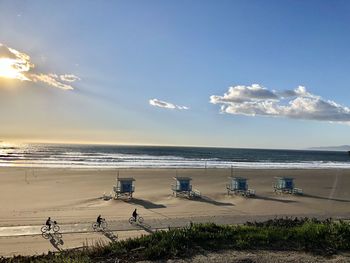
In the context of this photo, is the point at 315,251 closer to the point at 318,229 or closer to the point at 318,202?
the point at 318,229

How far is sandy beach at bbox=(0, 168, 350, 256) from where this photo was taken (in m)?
18.2

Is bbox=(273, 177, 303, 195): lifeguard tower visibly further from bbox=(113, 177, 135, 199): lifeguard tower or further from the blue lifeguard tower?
bbox=(113, 177, 135, 199): lifeguard tower

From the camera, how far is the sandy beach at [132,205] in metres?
18.2

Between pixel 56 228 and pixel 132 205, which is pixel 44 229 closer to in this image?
pixel 56 228

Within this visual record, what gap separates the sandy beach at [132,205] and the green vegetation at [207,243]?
4758 mm

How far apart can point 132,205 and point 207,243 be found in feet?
48.4

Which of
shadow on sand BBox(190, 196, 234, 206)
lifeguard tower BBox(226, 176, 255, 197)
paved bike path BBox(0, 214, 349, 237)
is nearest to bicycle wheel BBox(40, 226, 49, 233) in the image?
paved bike path BBox(0, 214, 349, 237)

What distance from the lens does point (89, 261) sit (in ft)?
28.9

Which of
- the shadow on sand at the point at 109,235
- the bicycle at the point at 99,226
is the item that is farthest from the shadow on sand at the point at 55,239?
the shadow on sand at the point at 109,235

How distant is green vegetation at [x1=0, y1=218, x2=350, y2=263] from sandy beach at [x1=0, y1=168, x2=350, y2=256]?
15.6 ft

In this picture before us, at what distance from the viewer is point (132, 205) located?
80.1 ft

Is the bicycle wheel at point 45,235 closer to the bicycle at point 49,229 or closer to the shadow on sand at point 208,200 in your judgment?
the bicycle at point 49,229

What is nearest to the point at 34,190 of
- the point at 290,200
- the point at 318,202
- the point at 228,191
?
the point at 228,191

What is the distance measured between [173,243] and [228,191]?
67.9ft
